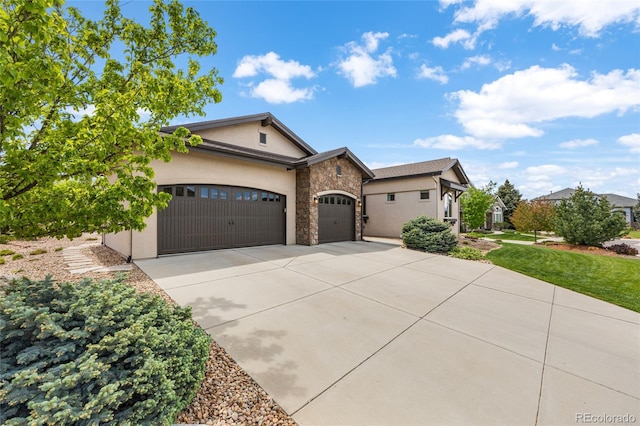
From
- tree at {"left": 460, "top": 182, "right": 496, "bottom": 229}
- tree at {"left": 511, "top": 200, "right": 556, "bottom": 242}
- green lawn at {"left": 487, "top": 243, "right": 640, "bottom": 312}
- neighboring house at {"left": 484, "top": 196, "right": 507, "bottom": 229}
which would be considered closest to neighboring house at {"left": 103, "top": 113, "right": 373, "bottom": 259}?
green lawn at {"left": 487, "top": 243, "right": 640, "bottom": 312}

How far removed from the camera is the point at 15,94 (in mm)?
2098

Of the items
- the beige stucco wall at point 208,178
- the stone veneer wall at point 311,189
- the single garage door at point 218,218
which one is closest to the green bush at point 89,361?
the beige stucco wall at point 208,178

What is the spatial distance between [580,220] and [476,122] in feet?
27.0

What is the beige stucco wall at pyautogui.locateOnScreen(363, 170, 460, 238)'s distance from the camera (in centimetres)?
1561

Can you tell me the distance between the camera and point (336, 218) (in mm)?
13406

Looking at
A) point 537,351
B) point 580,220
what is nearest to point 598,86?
point 537,351

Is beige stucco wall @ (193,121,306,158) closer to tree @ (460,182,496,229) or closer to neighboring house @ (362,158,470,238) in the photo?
neighboring house @ (362,158,470,238)

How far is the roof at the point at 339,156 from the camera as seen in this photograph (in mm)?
11255

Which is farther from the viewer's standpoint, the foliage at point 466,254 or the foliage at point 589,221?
the foliage at point 589,221

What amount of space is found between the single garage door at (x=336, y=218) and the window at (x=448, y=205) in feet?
23.5

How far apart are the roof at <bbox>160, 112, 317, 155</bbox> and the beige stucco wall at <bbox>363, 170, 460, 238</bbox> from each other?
6.38 meters

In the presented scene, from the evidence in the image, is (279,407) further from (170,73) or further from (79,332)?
(170,73)

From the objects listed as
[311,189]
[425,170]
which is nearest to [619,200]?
[425,170]

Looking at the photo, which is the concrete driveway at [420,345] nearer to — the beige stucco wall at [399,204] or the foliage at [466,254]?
the foliage at [466,254]
